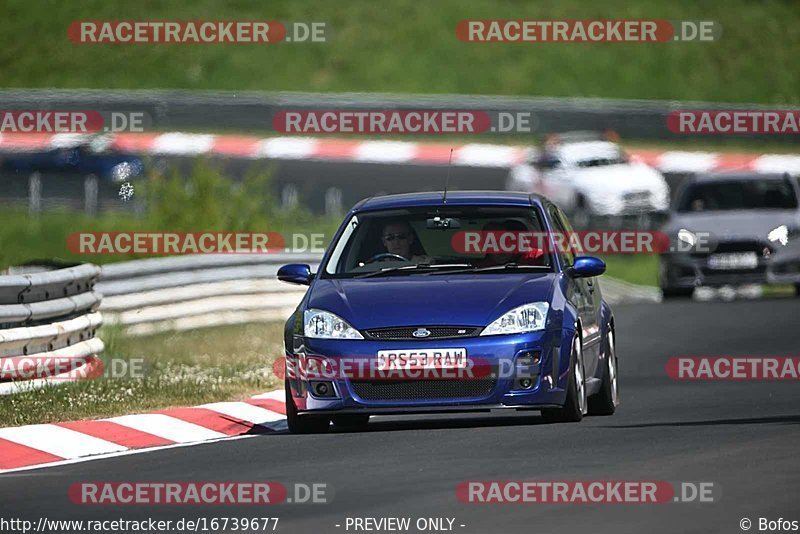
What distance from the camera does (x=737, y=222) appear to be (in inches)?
952

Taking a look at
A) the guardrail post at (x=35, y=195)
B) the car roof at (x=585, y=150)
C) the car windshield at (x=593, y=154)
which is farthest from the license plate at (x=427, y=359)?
the car roof at (x=585, y=150)

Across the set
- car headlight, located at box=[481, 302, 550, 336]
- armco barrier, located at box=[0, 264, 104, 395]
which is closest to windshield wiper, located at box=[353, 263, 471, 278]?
car headlight, located at box=[481, 302, 550, 336]

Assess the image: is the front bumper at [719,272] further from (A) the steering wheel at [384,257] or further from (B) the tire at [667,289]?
(A) the steering wheel at [384,257]

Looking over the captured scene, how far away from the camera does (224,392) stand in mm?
14766

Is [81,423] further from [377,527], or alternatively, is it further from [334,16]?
[334,16]

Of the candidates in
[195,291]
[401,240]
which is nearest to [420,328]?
[401,240]

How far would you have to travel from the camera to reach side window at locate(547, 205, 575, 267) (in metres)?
12.7

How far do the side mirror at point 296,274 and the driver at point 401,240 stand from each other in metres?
0.53

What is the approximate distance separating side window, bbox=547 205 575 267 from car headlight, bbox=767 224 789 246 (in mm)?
10556

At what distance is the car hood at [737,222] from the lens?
2397cm

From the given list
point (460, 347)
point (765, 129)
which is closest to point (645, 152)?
point (765, 129)

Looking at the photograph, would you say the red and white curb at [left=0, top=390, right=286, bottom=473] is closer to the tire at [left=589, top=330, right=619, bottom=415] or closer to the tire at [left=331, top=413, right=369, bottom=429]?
the tire at [left=331, top=413, right=369, bottom=429]

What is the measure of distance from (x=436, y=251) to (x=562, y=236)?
2.82 ft

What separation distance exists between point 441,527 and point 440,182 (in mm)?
27865
